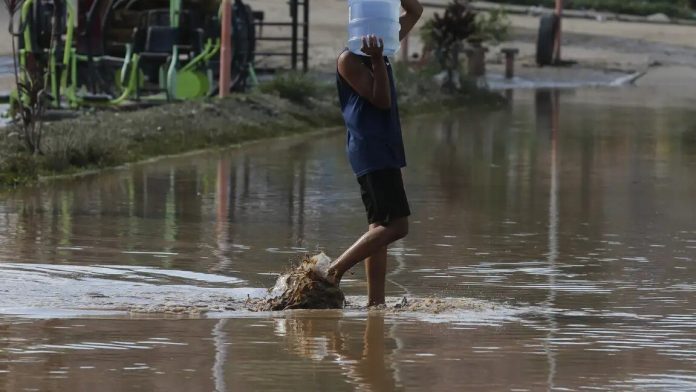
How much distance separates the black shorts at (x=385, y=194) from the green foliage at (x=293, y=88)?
48.3ft

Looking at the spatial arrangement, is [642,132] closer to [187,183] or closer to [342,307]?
[187,183]

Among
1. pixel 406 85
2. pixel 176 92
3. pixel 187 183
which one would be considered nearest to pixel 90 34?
pixel 176 92

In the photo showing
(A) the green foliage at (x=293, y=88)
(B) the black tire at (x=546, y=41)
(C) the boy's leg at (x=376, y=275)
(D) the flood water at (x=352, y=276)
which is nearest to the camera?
(D) the flood water at (x=352, y=276)

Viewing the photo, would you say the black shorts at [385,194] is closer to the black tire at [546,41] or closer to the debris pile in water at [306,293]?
the debris pile in water at [306,293]

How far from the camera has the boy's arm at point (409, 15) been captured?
926cm

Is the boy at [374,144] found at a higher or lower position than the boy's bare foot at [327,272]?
higher

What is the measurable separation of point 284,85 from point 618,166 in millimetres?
6869

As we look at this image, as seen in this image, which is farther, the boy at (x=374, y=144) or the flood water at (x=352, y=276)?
the boy at (x=374, y=144)

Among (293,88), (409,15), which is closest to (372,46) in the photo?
(409,15)

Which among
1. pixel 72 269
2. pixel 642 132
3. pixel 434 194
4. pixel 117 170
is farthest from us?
pixel 642 132

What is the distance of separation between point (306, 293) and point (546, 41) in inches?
1265

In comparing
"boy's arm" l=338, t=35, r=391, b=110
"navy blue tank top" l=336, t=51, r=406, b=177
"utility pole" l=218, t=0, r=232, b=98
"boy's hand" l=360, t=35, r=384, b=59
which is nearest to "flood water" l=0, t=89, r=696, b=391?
"navy blue tank top" l=336, t=51, r=406, b=177

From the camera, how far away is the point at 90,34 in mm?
23703

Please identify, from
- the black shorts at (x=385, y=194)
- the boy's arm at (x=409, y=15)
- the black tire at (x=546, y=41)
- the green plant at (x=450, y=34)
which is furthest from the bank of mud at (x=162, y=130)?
the black tire at (x=546, y=41)
